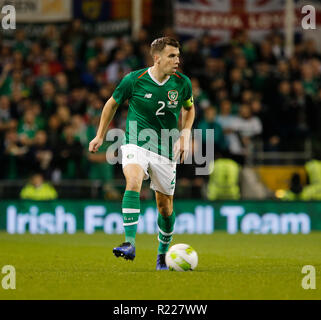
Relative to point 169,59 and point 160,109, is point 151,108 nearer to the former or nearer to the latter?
point 160,109

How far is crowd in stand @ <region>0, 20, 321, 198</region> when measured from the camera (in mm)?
Result: 16844

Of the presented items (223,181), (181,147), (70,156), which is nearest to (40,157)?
(70,156)

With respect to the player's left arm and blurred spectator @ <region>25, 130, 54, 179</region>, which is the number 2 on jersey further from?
blurred spectator @ <region>25, 130, 54, 179</region>

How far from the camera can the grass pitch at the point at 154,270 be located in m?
7.09

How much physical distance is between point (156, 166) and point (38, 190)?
7.91m

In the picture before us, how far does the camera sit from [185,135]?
9.15 m

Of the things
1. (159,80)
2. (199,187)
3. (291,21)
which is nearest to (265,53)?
(291,21)

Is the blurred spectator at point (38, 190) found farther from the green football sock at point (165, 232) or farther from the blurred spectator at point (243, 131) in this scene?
the green football sock at point (165, 232)

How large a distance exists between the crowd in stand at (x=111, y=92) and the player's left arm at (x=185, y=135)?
713 cm

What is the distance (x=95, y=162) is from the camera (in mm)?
16750

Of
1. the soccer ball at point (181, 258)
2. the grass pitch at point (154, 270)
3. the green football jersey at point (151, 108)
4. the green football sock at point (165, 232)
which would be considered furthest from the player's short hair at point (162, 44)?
the grass pitch at point (154, 270)

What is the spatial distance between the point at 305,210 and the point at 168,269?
7570 millimetres
